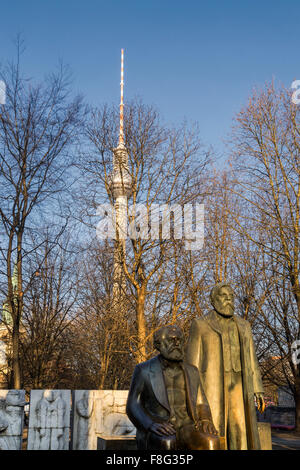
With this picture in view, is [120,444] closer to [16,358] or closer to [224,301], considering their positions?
[224,301]

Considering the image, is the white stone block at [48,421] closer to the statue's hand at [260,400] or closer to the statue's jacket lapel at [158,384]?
the statue's hand at [260,400]

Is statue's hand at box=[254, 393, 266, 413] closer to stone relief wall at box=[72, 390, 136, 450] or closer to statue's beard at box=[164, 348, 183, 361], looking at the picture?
statue's beard at box=[164, 348, 183, 361]

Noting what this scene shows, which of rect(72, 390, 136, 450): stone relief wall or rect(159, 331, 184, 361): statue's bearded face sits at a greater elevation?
rect(159, 331, 184, 361): statue's bearded face

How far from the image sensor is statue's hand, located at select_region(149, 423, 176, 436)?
3879 millimetres

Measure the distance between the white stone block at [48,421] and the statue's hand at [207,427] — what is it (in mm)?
9299

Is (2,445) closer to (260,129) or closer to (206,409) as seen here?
(206,409)

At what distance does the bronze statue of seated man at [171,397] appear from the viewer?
4082 millimetres

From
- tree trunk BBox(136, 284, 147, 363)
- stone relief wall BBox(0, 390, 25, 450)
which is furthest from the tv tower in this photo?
stone relief wall BBox(0, 390, 25, 450)

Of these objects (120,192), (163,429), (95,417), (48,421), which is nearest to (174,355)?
(163,429)

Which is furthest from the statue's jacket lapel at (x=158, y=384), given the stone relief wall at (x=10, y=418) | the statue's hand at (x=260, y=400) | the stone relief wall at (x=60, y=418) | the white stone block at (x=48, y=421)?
the white stone block at (x=48, y=421)

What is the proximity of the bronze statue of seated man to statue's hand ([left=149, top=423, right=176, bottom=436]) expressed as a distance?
74mm

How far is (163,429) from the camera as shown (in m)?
3.90

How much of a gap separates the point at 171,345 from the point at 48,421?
9512 mm

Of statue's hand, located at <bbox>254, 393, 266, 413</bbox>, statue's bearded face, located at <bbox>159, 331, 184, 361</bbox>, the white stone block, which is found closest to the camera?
statue's bearded face, located at <bbox>159, 331, 184, 361</bbox>
